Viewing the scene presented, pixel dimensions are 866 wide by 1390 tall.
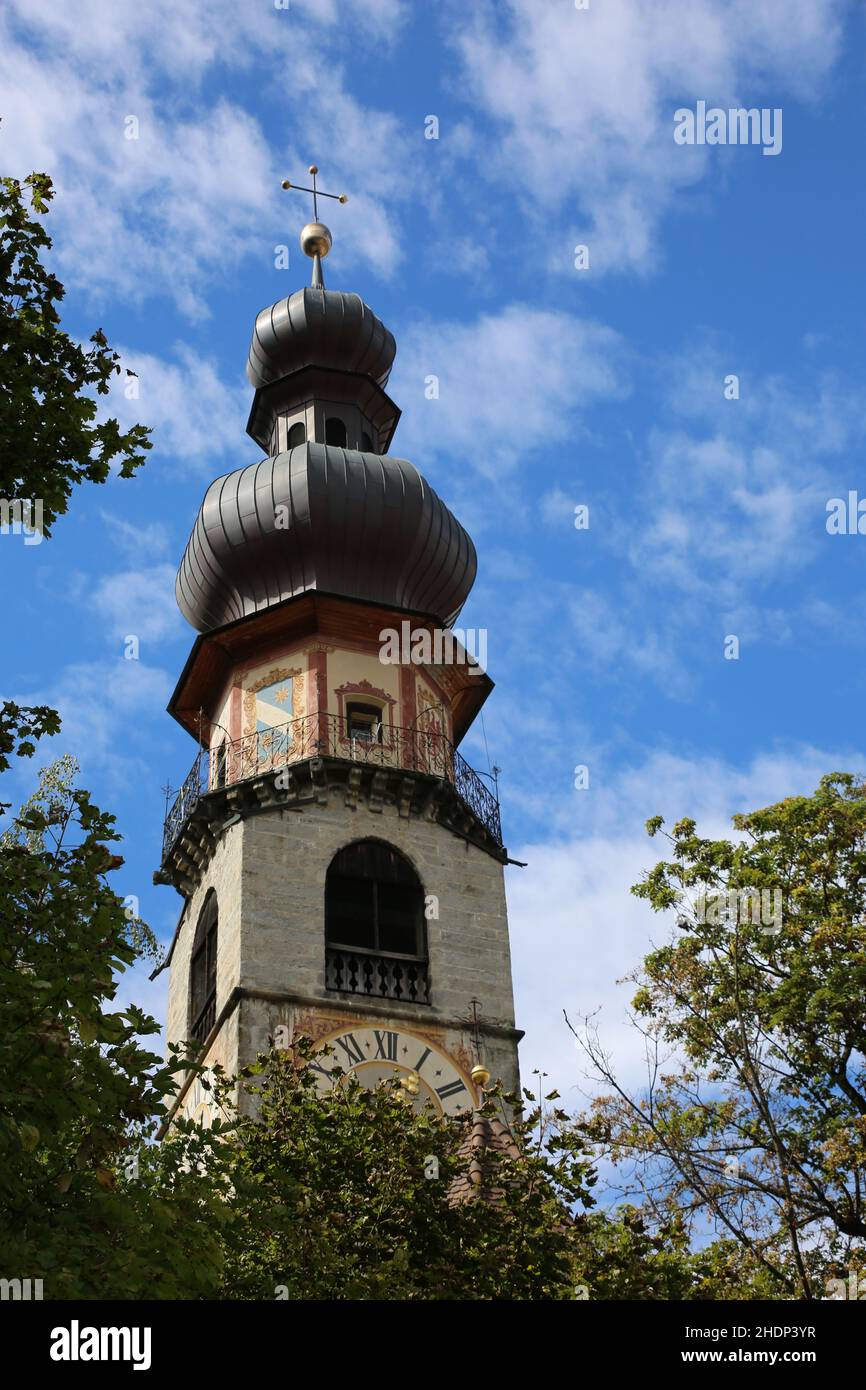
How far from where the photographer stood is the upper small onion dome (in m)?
34.8

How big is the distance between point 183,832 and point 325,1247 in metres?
12.5

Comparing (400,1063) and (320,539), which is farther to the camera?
(320,539)

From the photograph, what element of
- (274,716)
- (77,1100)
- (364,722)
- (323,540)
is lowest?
(77,1100)

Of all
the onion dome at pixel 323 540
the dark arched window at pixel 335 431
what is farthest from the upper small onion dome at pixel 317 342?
the onion dome at pixel 323 540

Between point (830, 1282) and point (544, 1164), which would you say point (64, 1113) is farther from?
point (830, 1282)

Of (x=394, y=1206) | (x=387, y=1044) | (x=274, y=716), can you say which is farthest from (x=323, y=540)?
(x=394, y=1206)

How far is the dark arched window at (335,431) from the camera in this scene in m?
33.6

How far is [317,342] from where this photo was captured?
34.8 m

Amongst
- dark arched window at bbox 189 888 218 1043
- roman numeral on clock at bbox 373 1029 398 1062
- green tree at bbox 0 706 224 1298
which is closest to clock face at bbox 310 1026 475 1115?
roman numeral on clock at bbox 373 1029 398 1062

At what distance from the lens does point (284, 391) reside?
1355 inches

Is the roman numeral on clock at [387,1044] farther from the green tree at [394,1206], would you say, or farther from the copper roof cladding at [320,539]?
the copper roof cladding at [320,539]

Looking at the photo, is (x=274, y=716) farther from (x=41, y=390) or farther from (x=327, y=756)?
(x=41, y=390)

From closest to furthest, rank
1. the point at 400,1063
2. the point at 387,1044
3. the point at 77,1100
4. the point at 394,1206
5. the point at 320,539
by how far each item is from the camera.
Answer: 1. the point at 77,1100
2. the point at 394,1206
3. the point at 400,1063
4. the point at 387,1044
5. the point at 320,539

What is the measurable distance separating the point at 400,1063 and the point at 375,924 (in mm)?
2395
